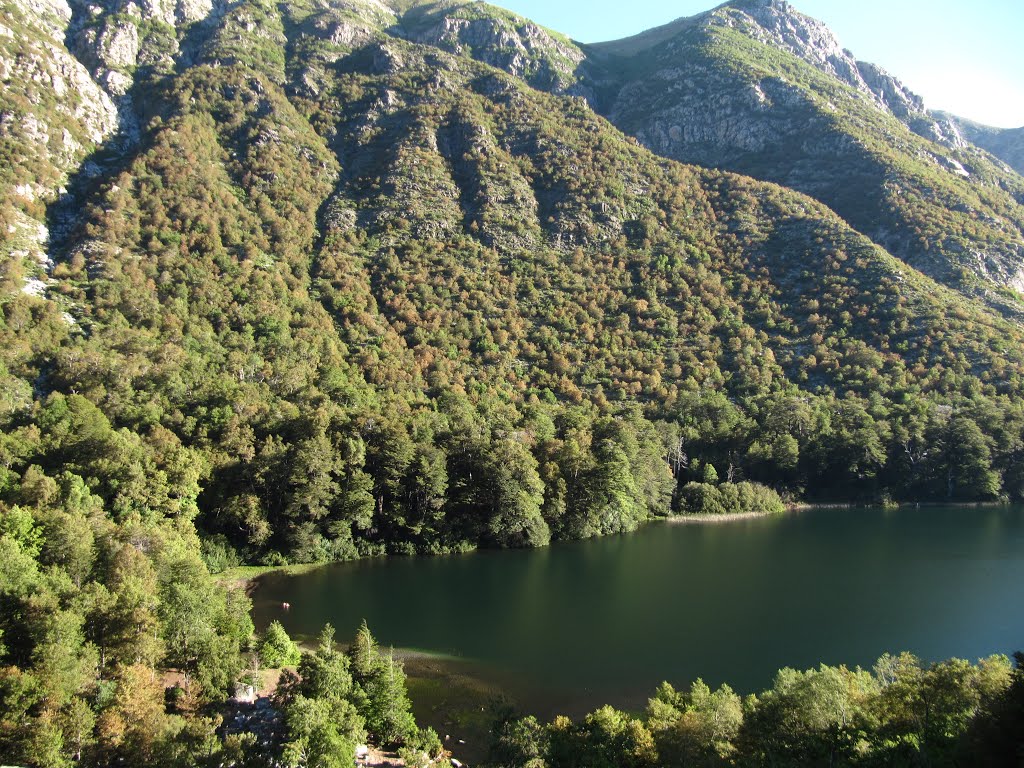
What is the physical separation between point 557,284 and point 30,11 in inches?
5332

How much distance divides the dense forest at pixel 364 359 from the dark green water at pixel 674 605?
7.53 metres

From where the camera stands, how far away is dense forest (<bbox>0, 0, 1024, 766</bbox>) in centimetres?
2503

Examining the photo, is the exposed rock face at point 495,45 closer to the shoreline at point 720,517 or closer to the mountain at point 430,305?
the mountain at point 430,305

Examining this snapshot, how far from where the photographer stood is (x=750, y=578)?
48219 mm

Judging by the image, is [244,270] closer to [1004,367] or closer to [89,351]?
[89,351]

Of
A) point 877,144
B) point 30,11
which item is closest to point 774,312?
point 877,144

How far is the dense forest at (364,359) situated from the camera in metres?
25.0

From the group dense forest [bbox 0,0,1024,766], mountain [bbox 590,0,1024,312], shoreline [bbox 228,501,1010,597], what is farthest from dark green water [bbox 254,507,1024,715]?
mountain [bbox 590,0,1024,312]

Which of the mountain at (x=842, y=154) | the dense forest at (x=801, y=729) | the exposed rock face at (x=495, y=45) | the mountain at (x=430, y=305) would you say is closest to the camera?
the dense forest at (x=801, y=729)

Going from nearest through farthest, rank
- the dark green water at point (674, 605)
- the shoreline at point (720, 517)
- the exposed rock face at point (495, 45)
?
the dark green water at point (674, 605)
the shoreline at point (720, 517)
the exposed rock face at point (495, 45)

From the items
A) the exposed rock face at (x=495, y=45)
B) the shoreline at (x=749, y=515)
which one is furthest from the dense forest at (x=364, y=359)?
the exposed rock face at (x=495, y=45)

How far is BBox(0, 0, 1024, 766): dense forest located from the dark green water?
753 cm

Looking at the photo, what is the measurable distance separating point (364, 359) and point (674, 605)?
63.4m

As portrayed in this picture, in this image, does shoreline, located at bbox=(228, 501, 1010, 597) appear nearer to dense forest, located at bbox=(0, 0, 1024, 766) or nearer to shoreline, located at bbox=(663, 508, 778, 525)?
shoreline, located at bbox=(663, 508, 778, 525)
